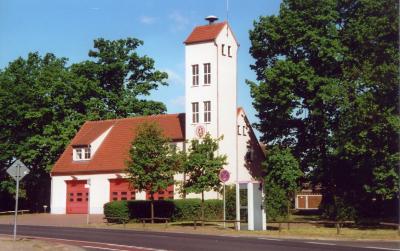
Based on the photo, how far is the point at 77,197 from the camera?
5381 cm

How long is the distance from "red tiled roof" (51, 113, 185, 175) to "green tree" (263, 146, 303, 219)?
8.99 meters

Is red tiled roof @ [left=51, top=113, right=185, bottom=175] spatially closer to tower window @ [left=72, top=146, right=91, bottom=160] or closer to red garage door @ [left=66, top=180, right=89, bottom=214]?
tower window @ [left=72, top=146, right=91, bottom=160]

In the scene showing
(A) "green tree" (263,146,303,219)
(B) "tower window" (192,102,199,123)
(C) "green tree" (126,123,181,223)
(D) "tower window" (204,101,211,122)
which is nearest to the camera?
(C) "green tree" (126,123,181,223)

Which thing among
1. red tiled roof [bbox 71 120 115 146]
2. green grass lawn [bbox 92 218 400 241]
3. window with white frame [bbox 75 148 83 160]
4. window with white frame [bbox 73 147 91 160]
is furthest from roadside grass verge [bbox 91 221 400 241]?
window with white frame [bbox 75 148 83 160]

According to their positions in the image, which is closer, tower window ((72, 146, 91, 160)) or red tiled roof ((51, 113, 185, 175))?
red tiled roof ((51, 113, 185, 175))

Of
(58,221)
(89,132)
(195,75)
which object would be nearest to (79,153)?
(89,132)

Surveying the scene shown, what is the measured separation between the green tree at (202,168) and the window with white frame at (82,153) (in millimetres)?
20588

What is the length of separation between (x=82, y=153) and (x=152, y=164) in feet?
64.1

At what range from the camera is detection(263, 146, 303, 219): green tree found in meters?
39.0

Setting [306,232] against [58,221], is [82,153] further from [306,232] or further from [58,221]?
[306,232]

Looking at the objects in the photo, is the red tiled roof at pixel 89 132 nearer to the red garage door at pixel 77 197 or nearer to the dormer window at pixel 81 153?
the dormer window at pixel 81 153

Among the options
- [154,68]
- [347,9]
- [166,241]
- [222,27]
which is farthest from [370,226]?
[154,68]

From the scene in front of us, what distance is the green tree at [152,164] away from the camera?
37.6m

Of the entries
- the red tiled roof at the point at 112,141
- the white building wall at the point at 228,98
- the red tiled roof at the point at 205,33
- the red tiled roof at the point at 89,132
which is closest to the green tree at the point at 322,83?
the white building wall at the point at 228,98
